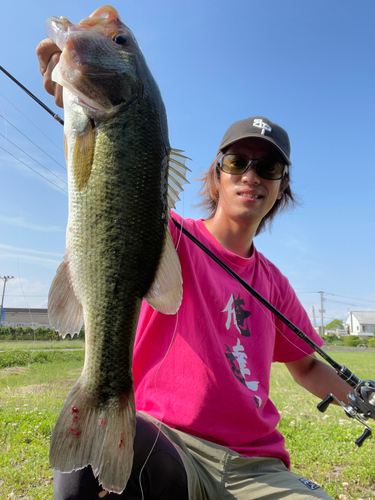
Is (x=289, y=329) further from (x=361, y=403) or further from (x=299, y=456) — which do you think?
(x=299, y=456)

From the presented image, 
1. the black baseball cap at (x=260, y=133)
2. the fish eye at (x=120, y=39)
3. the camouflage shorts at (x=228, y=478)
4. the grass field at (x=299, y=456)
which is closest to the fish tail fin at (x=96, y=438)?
the camouflage shorts at (x=228, y=478)

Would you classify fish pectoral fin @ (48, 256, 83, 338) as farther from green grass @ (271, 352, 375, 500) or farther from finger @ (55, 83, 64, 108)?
green grass @ (271, 352, 375, 500)

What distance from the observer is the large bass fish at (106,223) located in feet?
5.36

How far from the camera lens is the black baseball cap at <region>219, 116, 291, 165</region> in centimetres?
315

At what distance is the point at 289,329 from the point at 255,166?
157 cm

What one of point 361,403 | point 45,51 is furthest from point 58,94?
point 361,403

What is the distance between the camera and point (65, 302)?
173 cm

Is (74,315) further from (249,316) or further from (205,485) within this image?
(249,316)

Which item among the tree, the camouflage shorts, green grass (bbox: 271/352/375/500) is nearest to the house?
the tree

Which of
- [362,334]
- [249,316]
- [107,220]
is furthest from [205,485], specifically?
[362,334]

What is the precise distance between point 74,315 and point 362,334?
8605 cm

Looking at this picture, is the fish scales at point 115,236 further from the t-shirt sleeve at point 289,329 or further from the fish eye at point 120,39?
the t-shirt sleeve at point 289,329

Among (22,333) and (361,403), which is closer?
(361,403)

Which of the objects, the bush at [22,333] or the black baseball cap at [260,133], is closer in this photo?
the black baseball cap at [260,133]
